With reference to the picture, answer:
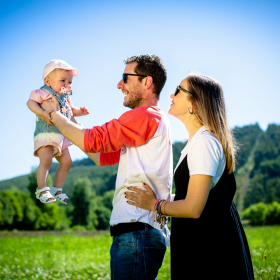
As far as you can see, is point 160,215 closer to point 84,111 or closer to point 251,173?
point 84,111

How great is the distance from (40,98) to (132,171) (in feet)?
3.52

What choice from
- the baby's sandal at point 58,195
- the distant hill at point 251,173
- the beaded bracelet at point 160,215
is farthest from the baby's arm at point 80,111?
the distant hill at point 251,173

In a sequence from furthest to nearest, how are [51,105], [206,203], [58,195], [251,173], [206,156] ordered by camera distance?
[251,173] → [58,195] → [51,105] → [206,203] → [206,156]

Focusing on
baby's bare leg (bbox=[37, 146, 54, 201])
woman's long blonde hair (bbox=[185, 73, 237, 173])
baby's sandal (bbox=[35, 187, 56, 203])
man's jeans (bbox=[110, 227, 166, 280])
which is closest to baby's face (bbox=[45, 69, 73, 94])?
baby's bare leg (bbox=[37, 146, 54, 201])

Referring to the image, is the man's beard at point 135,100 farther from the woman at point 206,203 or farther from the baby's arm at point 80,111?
the baby's arm at point 80,111

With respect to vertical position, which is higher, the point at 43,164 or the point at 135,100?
the point at 135,100

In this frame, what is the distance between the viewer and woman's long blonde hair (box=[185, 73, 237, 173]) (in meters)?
2.43

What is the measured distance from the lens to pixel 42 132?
2.95 metres

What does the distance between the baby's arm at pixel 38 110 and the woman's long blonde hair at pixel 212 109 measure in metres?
1.19

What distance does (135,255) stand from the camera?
243 cm

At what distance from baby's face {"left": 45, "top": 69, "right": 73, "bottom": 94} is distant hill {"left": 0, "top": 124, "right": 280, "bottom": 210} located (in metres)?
47.0

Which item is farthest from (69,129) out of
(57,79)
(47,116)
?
(57,79)

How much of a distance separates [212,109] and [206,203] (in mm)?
706

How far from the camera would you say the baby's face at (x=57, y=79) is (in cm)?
296
